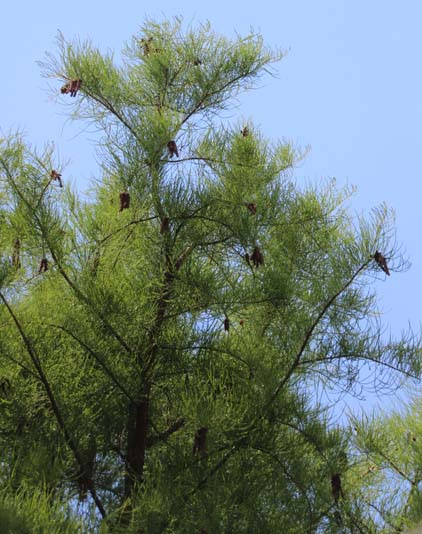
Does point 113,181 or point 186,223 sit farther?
point 113,181

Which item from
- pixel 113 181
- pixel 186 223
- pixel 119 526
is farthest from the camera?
pixel 113 181

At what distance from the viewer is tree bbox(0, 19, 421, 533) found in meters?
3.61

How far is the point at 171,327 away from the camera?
3865 mm

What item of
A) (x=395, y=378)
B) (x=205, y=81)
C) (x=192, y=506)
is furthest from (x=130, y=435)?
(x=205, y=81)

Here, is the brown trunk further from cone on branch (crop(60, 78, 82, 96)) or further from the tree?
cone on branch (crop(60, 78, 82, 96))

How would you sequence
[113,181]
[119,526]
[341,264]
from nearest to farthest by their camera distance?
[119,526], [341,264], [113,181]

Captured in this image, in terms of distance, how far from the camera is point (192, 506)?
3.53 meters

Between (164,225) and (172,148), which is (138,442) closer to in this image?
(164,225)

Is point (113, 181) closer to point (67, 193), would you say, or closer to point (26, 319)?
point (67, 193)

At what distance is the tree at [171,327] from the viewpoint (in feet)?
11.8

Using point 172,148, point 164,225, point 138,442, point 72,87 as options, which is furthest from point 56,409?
point 72,87

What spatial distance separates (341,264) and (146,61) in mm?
1224

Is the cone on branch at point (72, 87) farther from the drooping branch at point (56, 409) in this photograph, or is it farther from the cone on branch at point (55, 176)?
the drooping branch at point (56, 409)

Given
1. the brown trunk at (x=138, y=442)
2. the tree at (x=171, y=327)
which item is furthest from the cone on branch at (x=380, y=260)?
the brown trunk at (x=138, y=442)
